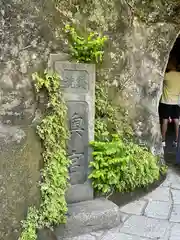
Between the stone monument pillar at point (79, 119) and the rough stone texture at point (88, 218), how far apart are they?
0.16 m

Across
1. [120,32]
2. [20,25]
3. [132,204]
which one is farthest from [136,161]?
[20,25]

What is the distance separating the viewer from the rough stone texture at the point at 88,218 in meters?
3.99

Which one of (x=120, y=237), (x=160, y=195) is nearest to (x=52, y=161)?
(x=120, y=237)

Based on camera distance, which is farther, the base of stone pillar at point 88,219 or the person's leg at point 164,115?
the person's leg at point 164,115

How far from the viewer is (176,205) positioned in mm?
4930

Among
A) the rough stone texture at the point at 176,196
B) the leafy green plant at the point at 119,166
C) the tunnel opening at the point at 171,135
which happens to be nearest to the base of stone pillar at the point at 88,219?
the leafy green plant at the point at 119,166

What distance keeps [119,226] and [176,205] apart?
1103 millimetres

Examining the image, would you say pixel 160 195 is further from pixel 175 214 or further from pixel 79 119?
pixel 79 119

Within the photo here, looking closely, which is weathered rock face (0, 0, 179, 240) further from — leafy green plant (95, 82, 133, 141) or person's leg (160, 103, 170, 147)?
person's leg (160, 103, 170, 147)

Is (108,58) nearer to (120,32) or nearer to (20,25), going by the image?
(120,32)

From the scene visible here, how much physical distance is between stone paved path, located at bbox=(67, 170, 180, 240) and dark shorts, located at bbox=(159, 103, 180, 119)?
8.09 feet

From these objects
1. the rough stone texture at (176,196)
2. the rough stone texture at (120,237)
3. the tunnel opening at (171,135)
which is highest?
the tunnel opening at (171,135)

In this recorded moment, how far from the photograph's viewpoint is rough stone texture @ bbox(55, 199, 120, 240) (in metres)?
3.99

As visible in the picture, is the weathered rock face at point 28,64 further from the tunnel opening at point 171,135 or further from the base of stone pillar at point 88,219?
the tunnel opening at point 171,135
